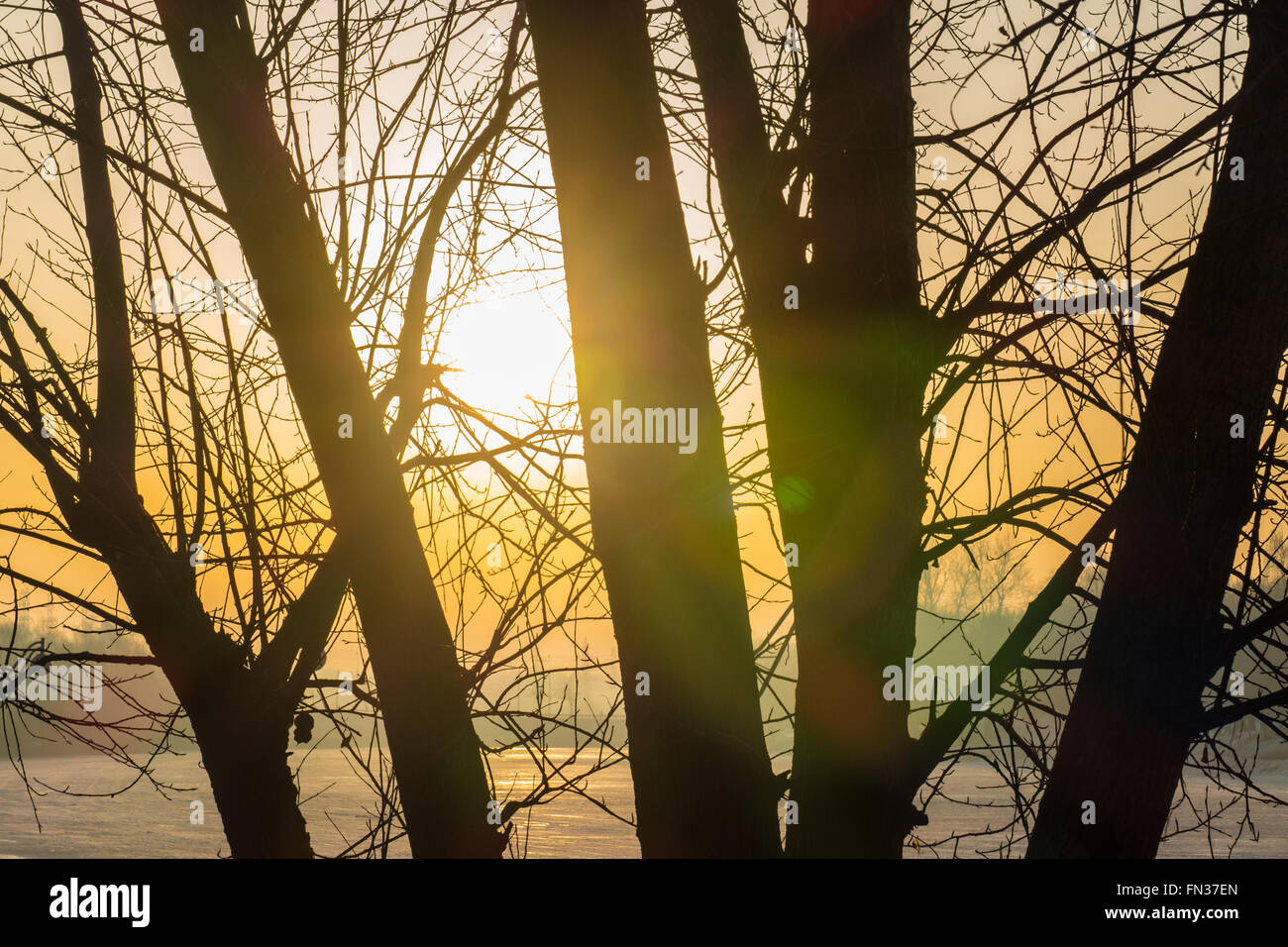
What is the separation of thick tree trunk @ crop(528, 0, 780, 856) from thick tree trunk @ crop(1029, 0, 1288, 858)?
0.75 metres

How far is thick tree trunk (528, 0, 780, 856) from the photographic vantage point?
77.5 inches

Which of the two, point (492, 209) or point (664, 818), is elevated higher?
point (492, 209)

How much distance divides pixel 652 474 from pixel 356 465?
816mm

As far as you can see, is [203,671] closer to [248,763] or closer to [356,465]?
[248,763]

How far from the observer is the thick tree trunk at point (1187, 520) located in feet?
6.82

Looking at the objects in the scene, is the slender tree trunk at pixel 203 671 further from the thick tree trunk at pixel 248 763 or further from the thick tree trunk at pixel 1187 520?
the thick tree trunk at pixel 1187 520

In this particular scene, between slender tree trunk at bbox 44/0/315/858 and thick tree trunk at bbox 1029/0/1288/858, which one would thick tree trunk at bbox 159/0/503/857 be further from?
A: thick tree trunk at bbox 1029/0/1288/858

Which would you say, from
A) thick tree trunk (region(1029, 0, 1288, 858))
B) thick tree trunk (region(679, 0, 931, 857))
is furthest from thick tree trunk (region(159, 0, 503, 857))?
thick tree trunk (region(1029, 0, 1288, 858))

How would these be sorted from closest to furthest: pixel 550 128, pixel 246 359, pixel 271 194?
pixel 550 128
pixel 271 194
pixel 246 359

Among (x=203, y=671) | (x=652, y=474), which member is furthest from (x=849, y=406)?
(x=203, y=671)

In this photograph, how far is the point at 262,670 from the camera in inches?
109
